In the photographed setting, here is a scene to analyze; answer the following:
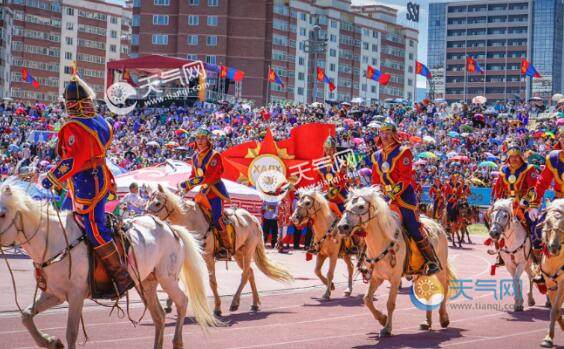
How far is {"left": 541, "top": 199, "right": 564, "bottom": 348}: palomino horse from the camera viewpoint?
11.2 metres

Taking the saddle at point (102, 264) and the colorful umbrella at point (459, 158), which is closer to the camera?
the saddle at point (102, 264)

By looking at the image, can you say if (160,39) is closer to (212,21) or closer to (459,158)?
(212,21)

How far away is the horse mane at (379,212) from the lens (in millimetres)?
12156

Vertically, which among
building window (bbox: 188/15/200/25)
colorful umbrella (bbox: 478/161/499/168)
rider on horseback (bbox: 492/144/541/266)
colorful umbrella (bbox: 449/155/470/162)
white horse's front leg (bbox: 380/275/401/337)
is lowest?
white horse's front leg (bbox: 380/275/401/337)

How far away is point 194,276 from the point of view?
36.1 ft

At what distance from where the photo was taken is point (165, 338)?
38.8 ft

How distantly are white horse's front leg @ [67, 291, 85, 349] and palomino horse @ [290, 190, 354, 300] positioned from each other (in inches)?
326

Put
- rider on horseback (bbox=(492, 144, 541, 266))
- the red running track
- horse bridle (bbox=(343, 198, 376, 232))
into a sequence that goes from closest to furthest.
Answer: the red running track → horse bridle (bbox=(343, 198, 376, 232)) → rider on horseback (bbox=(492, 144, 541, 266))

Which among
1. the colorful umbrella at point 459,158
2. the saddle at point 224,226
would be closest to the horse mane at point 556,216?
the saddle at point 224,226

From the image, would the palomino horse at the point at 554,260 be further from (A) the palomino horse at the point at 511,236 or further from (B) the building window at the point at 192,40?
(B) the building window at the point at 192,40

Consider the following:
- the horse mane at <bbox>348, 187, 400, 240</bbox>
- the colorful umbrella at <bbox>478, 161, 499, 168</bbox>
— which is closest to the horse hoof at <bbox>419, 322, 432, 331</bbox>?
the horse mane at <bbox>348, 187, 400, 240</bbox>

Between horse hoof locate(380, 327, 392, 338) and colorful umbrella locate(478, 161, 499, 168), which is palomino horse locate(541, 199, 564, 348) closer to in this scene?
horse hoof locate(380, 327, 392, 338)

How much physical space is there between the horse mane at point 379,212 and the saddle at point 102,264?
3487 millimetres

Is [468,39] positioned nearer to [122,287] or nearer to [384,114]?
[384,114]
